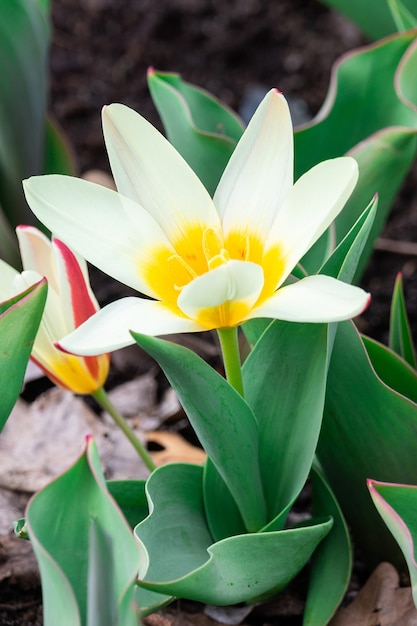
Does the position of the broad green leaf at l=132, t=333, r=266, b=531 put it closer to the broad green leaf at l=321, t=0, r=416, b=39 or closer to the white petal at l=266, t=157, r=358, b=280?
the white petal at l=266, t=157, r=358, b=280

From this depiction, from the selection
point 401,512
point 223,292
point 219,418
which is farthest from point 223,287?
point 401,512

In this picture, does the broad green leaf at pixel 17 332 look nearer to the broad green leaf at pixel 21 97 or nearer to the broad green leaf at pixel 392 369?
the broad green leaf at pixel 392 369

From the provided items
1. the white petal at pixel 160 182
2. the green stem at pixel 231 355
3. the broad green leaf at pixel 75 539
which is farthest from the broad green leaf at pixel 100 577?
the white petal at pixel 160 182

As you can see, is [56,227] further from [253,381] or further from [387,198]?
[387,198]

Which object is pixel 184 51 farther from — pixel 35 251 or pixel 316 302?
pixel 316 302

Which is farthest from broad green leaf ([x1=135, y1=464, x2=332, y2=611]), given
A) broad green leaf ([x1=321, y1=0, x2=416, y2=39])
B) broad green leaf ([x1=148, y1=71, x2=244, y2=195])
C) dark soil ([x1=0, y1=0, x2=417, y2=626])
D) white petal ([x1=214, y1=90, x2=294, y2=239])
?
dark soil ([x1=0, y1=0, x2=417, y2=626])

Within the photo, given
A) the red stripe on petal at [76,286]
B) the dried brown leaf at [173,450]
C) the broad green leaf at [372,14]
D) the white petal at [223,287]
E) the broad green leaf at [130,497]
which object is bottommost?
the dried brown leaf at [173,450]
